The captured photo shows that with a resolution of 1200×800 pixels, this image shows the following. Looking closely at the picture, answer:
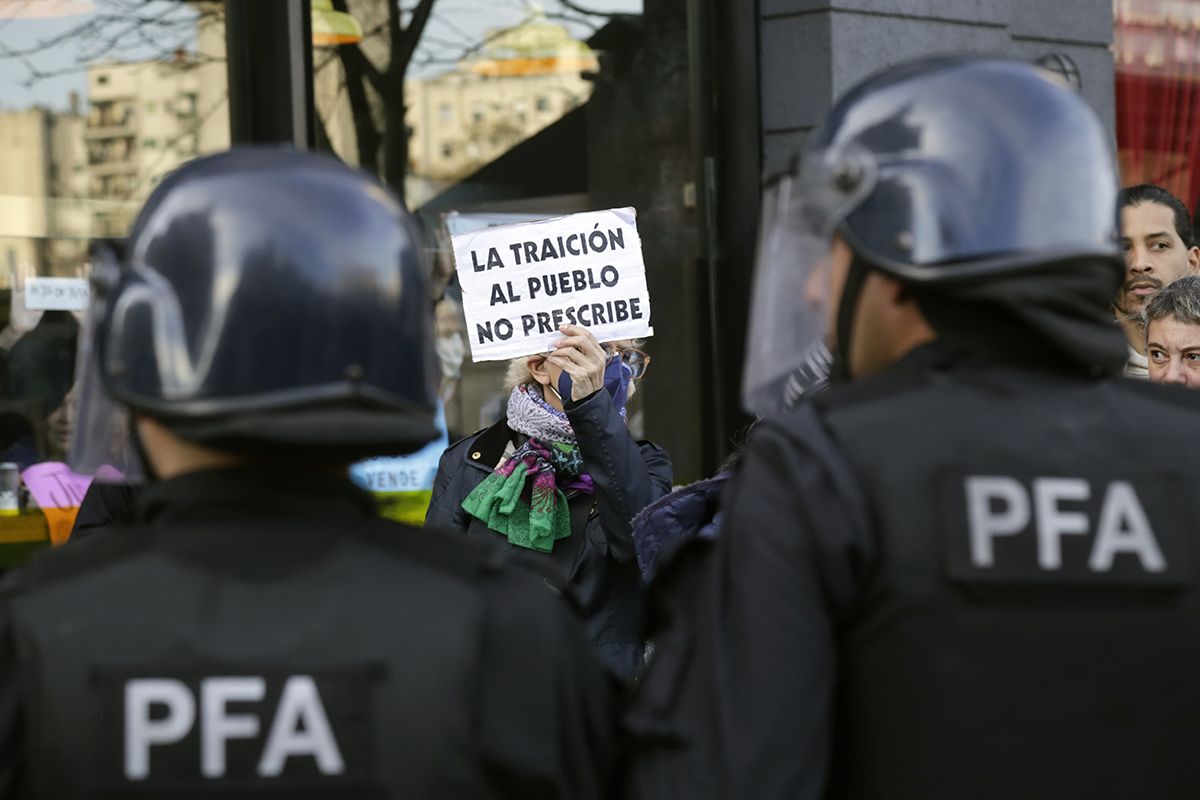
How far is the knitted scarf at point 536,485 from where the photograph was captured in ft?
14.8

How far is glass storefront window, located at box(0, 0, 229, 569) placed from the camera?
20.0ft

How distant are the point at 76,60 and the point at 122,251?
185 inches

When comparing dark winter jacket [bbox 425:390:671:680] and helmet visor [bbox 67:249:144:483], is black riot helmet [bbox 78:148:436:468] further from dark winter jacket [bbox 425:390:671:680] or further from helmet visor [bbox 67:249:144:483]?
dark winter jacket [bbox 425:390:671:680]

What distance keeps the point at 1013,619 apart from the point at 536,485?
282 centimetres

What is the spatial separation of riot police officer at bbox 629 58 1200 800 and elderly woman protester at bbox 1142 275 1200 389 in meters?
2.65

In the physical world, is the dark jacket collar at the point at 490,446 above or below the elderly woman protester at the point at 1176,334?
below

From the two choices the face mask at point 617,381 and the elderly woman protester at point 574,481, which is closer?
the elderly woman protester at point 574,481

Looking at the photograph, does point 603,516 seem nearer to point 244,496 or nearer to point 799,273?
point 799,273

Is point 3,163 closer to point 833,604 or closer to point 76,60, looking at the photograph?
point 76,60

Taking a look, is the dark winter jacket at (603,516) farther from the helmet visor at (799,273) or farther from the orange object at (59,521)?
the helmet visor at (799,273)

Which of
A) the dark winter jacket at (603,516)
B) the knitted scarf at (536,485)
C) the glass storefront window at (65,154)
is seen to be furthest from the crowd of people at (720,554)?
the glass storefront window at (65,154)

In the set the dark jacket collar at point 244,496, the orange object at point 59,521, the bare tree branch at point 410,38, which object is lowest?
the orange object at point 59,521

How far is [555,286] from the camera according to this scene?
4.69 m

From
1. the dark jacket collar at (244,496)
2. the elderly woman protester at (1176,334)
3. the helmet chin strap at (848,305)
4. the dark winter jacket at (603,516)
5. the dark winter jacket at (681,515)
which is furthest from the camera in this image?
the elderly woman protester at (1176,334)
